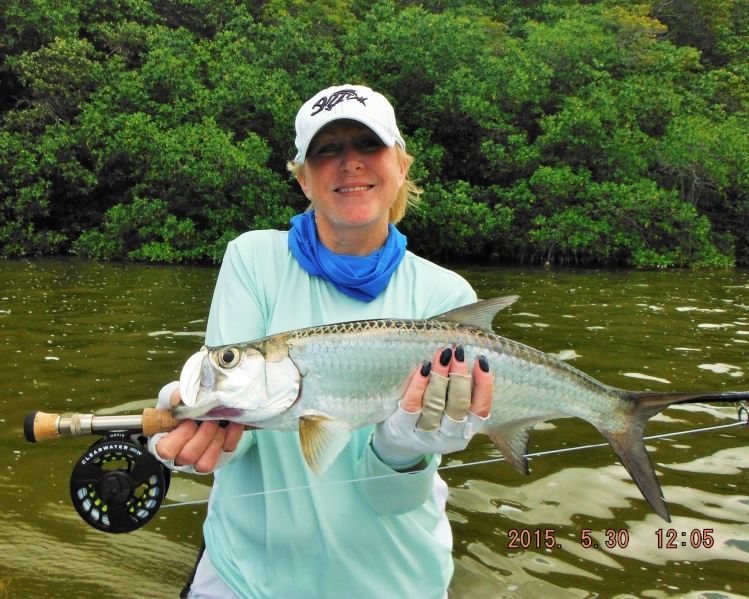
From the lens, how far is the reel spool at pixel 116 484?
2.29 m

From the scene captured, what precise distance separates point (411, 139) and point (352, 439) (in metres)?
19.9

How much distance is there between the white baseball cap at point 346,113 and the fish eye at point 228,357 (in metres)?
0.87

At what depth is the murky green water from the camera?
3.25 m

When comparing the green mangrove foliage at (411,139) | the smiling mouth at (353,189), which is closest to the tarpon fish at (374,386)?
the smiling mouth at (353,189)

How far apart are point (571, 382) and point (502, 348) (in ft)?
1.01

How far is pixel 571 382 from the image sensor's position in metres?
2.36

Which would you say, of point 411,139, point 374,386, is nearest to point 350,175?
point 374,386

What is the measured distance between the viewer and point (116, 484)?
7.61 ft

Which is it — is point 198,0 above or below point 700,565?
above

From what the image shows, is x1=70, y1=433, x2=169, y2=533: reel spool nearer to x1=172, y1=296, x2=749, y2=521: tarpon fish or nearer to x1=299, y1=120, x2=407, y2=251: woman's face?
x1=172, y1=296, x2=749, y2=521: tarpon fish

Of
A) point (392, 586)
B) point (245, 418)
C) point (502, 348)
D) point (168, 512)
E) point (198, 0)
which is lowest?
point (168, 512)

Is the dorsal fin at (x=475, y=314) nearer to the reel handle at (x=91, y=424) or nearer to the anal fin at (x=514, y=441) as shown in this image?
the anal fin at (x=514, y=441)

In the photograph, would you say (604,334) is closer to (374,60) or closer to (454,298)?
(454,298)

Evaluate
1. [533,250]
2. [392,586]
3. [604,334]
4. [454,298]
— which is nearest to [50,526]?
[392,586]
